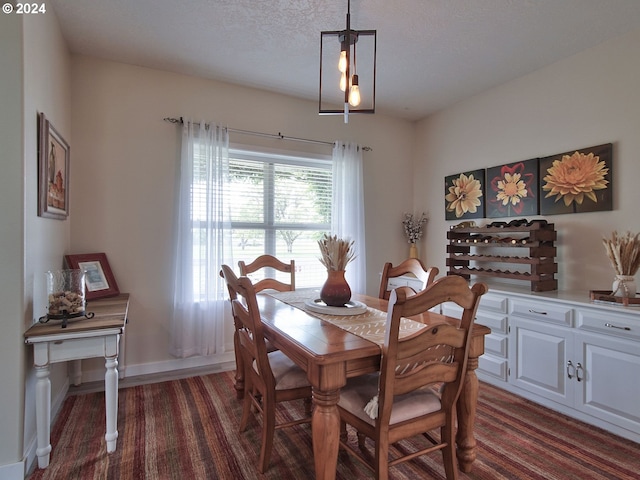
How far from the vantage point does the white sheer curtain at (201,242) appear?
10.2 ft

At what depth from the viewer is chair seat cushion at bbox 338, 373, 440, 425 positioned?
1.50 metres

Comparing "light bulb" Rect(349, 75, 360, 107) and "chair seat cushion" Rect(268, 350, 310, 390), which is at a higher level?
"light bulb" Rect(349, 75, 360, 107)

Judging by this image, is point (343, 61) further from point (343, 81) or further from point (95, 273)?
point (95, 273)

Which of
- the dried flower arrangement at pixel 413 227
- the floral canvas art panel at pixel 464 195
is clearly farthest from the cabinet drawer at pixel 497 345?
the dried flower arrangement at pixel 413 227

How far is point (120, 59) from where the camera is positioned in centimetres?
296

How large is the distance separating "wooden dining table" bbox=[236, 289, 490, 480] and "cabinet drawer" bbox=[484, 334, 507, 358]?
1260 millimetres

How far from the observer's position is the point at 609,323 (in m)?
2.20

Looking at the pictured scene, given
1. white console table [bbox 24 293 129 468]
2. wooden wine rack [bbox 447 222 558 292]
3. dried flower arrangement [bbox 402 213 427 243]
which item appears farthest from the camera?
dried flower arrangement [bbox 402 213 427 243]

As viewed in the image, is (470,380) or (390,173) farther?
(390,173)

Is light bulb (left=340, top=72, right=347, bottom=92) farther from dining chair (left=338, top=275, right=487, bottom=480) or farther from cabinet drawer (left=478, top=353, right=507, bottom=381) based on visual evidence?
cabinet drawer (left=478, top=353, right=507, bottom=381)

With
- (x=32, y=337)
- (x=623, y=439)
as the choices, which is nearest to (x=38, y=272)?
(x=32, y=337)

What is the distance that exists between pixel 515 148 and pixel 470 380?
2.43 m

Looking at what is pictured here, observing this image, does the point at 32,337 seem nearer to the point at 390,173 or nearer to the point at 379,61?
the point at 379,61

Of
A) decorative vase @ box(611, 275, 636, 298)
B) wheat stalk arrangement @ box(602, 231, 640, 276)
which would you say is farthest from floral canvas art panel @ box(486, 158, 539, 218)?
decorative vase @ box(611, 275, 636, 298)
